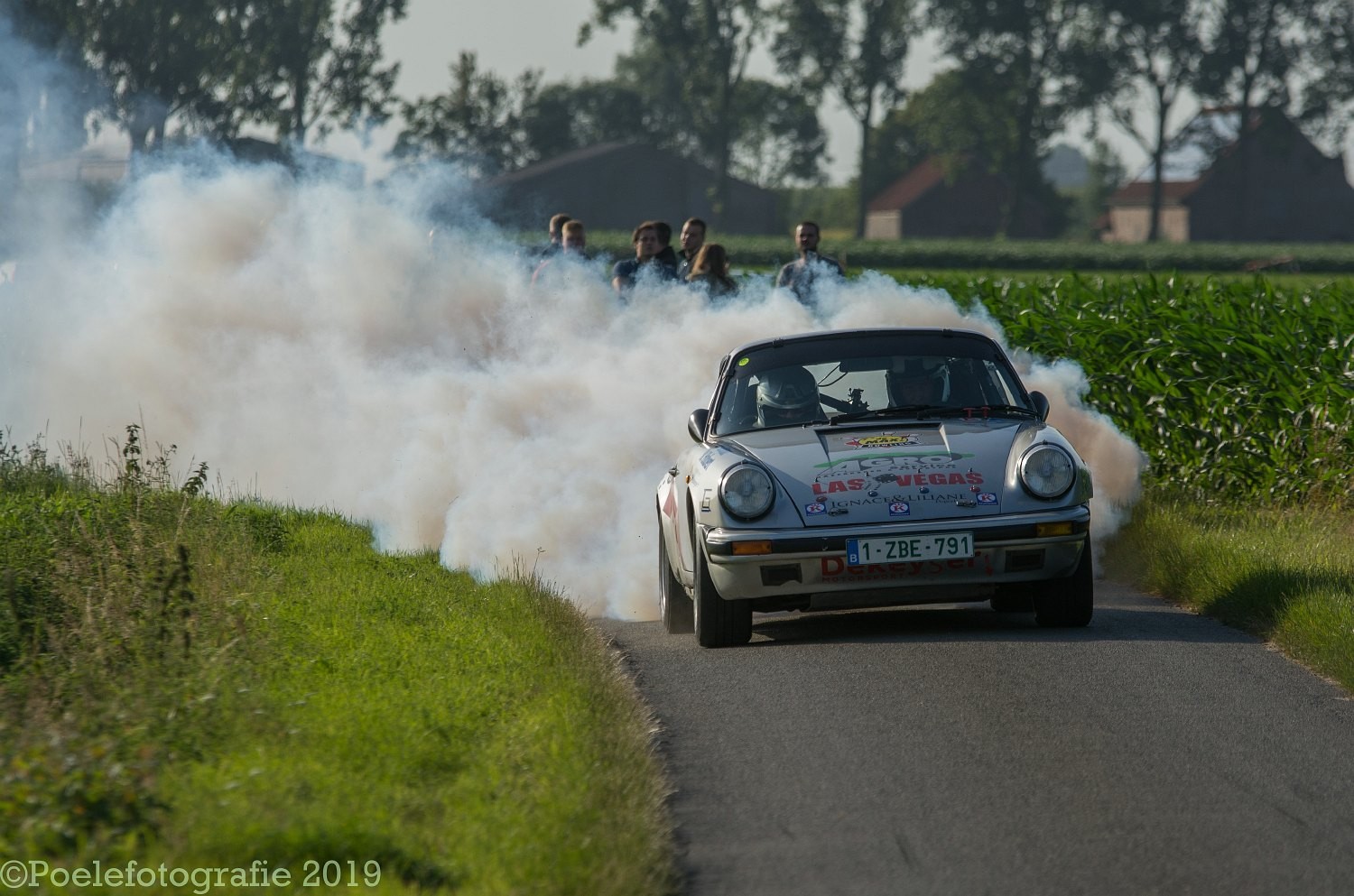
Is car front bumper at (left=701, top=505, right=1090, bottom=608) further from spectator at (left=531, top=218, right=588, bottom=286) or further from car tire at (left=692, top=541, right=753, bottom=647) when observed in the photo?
spectator at (left=531, top=218, right=588, bottom=286)

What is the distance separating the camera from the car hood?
8336mm

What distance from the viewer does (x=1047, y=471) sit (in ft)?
27.8

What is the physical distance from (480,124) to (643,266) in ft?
308

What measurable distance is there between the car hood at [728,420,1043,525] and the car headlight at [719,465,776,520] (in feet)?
0.30

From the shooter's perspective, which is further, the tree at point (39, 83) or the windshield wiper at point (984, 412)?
the tree at point (39, 83)

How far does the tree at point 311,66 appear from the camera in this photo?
4897cm

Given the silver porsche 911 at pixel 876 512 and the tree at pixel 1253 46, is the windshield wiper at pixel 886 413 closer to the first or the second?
the silver porsche 911 at pixel 876 512

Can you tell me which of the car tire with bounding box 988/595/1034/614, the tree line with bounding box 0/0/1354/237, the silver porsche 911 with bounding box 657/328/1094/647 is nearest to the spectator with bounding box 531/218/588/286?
the silver porsche 911 with bounding box 657/328/1094/647

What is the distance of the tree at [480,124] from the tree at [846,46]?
18712mm

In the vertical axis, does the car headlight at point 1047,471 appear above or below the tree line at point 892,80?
below

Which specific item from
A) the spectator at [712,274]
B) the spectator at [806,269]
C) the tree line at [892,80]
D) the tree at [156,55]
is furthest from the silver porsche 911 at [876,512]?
the tree line at [892,80]

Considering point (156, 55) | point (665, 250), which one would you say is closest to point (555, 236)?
point (665, 250)

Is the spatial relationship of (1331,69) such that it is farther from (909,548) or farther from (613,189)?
(909,548)

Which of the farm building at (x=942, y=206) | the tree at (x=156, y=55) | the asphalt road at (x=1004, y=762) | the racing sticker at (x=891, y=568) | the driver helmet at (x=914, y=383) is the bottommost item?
the asphalt road at (x=1004, y=762)
